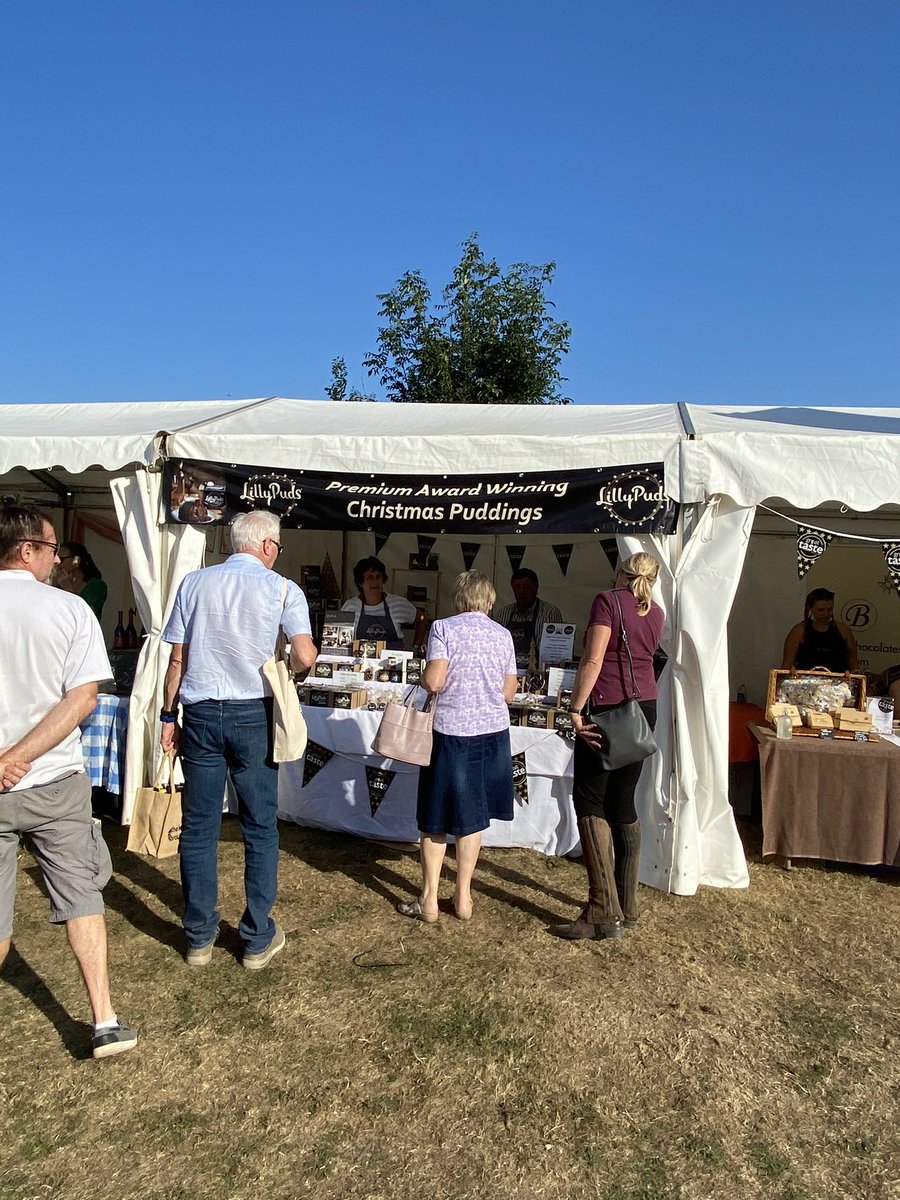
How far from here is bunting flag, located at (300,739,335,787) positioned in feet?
14.7

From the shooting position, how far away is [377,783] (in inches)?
173

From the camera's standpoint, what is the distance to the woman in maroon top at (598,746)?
3219 mm

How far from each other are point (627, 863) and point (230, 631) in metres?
1.89

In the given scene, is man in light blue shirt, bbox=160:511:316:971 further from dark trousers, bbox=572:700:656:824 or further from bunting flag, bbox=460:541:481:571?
bunting flag, bbox=460:541:481:571

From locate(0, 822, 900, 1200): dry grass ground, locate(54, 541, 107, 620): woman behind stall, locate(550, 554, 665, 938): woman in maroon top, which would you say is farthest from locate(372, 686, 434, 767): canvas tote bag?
locate(54, 541, 107, 620): woman behind stall

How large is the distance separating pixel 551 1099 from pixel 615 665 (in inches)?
61.5

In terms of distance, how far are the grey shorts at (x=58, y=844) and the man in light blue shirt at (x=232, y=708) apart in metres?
0.56

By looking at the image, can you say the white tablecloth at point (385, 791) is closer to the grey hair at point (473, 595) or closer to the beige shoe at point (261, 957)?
the grey hair at point (473, 595)

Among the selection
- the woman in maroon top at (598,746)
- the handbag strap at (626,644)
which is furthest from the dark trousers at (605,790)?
the handbag strap at (626,644)

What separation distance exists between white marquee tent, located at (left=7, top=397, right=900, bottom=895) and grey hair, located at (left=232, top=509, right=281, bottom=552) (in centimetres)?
122

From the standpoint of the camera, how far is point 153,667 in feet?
14.2

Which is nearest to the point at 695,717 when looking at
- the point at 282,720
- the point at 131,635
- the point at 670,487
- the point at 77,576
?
the point at 670,487

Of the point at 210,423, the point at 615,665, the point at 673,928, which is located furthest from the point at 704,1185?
the point at 210,423

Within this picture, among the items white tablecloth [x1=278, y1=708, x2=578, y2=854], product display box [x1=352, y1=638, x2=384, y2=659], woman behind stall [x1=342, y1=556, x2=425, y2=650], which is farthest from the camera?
woman behind stall [x1=342, y1=556, x2=425, y2=650]
